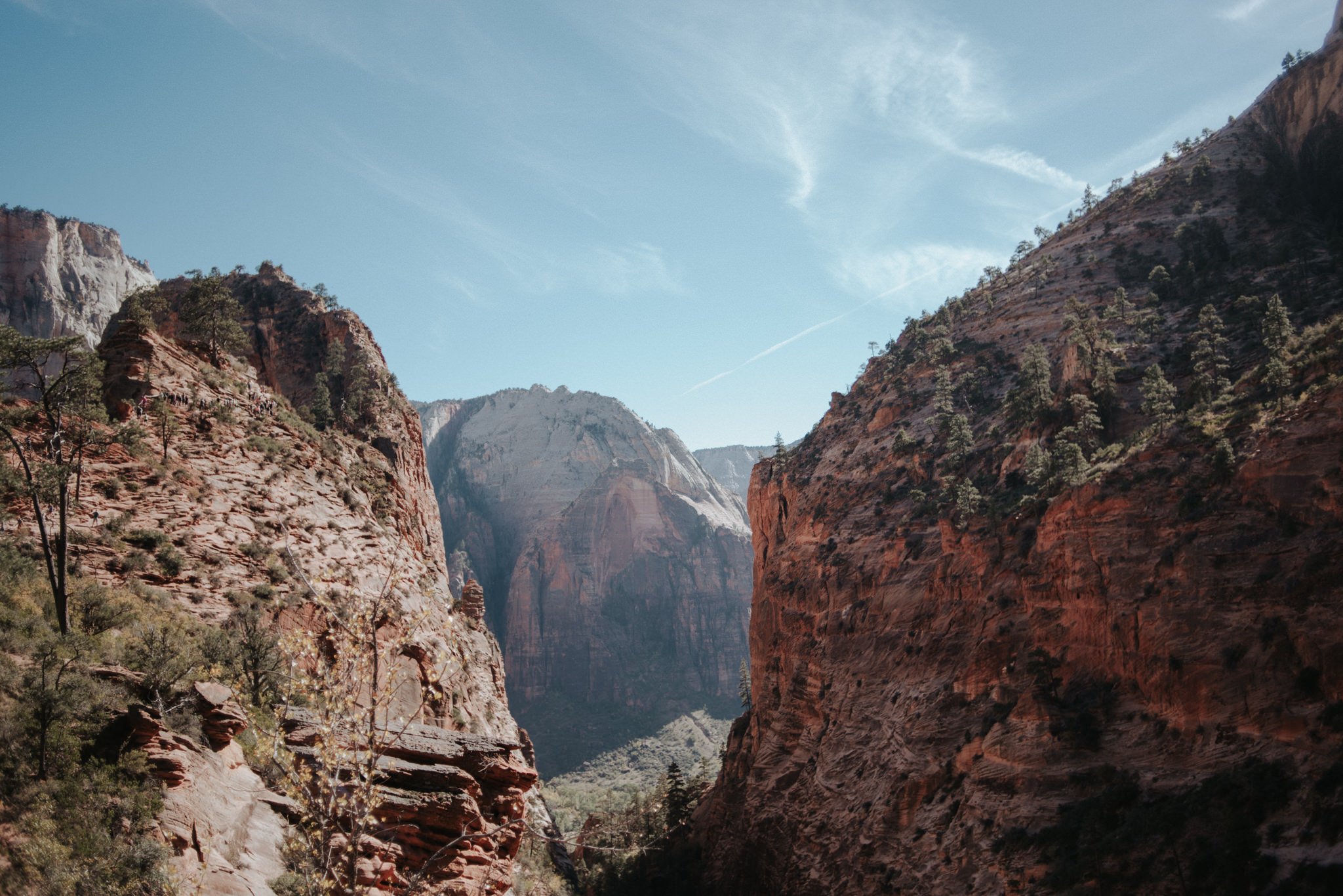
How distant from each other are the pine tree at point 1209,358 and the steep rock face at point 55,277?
10041cm

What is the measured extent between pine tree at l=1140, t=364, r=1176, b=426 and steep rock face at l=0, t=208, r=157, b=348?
3875 inches

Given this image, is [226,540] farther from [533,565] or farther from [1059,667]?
[533,565]

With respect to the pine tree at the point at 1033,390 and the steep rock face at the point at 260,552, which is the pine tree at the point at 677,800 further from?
the pine tree at the point at 1033,390

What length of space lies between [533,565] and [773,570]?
12327 centimetres

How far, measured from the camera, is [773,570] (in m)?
63.6

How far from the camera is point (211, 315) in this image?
47688 millimetres

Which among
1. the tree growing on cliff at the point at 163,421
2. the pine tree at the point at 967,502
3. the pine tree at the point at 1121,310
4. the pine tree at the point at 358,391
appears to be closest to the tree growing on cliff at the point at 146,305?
the tree growing on cliff at the point at 163,421

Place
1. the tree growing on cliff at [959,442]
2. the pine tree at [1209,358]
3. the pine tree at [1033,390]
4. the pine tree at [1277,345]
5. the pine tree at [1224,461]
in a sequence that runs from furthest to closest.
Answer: the tree growing on cliff at [959,442] < the pine tree at [1033,390] < the pine tree at [1209,358] < the pine tree at [1277,345] < the pine tree at [1224,461]

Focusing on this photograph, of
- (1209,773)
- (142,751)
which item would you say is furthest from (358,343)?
(1209,773)

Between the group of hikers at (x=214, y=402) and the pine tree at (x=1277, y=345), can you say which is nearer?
the pine tree at (x=1277, y=345)

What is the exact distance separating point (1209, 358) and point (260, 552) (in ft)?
161

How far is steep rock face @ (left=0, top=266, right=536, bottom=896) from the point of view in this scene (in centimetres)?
1459

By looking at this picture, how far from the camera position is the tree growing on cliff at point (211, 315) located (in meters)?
48.2

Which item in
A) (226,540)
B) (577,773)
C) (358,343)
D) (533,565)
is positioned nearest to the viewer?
(226,540)
